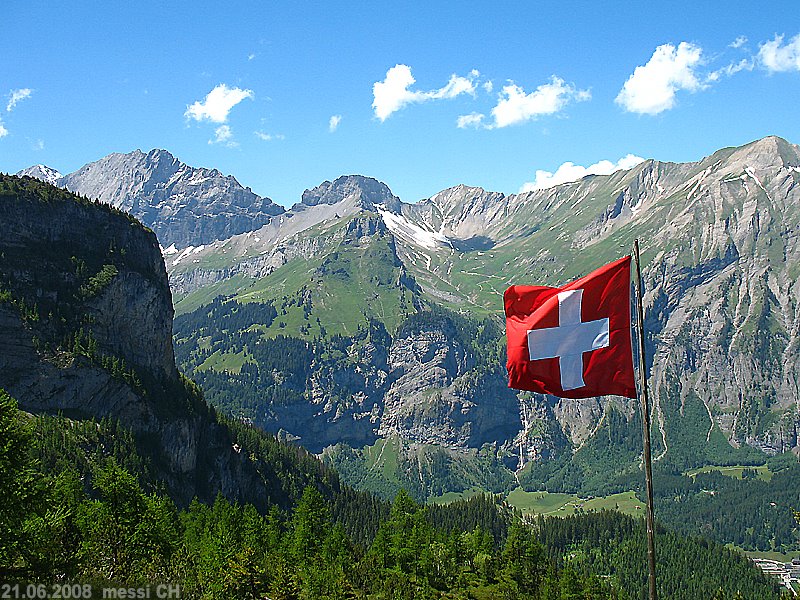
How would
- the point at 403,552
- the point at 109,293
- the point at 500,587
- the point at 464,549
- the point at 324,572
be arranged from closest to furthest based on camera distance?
the point at 324,572 < the point at 403,552 < the point at 500,587 < the point at 464,549 < the point at 109,293

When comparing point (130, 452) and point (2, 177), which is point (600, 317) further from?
point (2, 177)

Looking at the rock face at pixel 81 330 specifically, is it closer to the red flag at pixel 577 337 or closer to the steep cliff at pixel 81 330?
the steep cliff at pixel 81 330

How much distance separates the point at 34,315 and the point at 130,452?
42455 millimetres

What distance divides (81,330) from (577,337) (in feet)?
568

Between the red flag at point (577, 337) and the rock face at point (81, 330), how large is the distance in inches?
6095

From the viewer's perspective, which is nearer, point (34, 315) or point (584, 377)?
point (584, 377)

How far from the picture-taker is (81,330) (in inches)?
6747

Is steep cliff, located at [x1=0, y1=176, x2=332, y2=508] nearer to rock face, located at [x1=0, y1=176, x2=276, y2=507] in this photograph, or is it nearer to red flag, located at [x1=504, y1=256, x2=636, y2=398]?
rock face, located at [x1=0, y1=176, x2=276, y2=507]

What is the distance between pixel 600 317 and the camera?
26.0 meters

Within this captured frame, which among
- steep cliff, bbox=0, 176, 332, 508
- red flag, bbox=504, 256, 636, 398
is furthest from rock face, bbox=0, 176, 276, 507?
red flag, bbox=504, 256, 636, 398

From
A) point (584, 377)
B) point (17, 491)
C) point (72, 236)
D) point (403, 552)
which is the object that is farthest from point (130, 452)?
point (584, 377)

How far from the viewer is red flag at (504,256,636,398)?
83.7 feet

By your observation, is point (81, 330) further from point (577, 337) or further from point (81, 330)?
point (577, 337)

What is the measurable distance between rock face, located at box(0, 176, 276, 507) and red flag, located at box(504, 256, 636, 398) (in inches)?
6095
